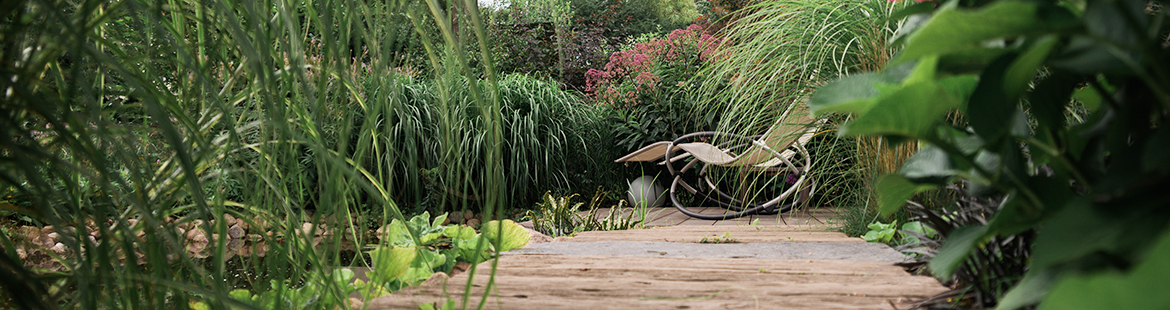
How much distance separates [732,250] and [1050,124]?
1.18 metres

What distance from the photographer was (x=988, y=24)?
0.98ft

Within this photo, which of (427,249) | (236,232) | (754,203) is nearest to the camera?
(427,249)

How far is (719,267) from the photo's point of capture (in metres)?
1.09

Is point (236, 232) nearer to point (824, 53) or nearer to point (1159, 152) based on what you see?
point (824, 53)

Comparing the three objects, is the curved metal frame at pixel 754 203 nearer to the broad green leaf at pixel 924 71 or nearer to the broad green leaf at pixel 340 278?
the broad green leaf at pixel 340 278

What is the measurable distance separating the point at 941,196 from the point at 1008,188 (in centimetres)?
134

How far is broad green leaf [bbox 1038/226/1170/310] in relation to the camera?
0.24m

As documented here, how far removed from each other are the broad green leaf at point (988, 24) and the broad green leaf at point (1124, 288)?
106 mm

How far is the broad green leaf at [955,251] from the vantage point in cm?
37

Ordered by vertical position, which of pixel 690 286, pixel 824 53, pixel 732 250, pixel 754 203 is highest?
pixel 824 53

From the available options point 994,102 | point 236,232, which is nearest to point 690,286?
point 994,102

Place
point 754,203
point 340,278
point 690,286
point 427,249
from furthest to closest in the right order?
point 754,203 < point 427,249 < point 690,286 < point 340,278

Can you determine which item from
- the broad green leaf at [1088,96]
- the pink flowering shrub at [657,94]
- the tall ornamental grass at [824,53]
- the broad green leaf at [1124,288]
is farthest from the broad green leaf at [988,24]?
the pink flowering shrub at [657,94]

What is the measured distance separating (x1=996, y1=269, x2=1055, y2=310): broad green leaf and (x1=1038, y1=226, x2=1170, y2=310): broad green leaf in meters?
0.07
